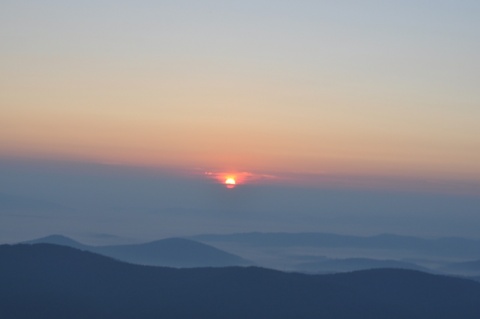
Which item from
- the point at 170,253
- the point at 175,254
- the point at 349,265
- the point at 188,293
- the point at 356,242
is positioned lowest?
the point at 188,293

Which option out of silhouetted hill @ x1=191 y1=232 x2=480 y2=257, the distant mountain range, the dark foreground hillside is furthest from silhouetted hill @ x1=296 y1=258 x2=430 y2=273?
the dark foreground hillside

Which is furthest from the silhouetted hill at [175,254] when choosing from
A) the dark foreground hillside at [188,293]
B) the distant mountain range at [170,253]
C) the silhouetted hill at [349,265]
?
the dark foreground hillside at [188,293]

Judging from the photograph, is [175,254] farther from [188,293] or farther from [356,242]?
[356,242]

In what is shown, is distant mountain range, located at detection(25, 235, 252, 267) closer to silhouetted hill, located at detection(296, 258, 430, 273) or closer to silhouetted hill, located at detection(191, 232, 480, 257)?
silhouetted hill, located at detection(296, 258, 430, 273)

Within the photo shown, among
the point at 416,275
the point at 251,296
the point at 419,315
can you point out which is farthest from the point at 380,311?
the point at 416,275

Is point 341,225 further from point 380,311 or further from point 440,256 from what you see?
point 380,311

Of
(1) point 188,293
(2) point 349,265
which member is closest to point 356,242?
(2) point 349,265
